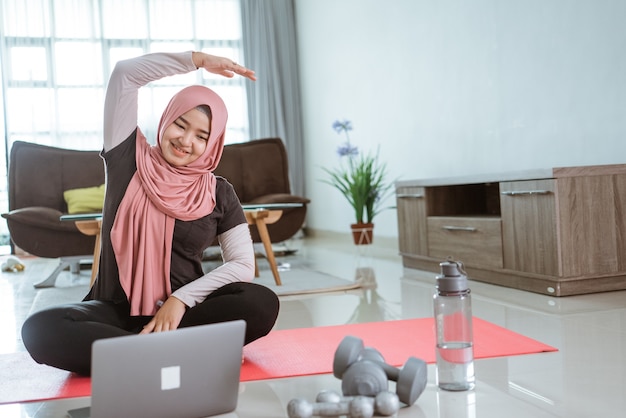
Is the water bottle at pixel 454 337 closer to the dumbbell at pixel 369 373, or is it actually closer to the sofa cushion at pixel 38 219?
the dumbbell at pixel 369 373

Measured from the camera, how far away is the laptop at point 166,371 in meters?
1.38

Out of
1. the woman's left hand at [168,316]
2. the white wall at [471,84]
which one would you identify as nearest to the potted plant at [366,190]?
the white wall at [471,84]

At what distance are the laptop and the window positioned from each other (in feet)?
20.6

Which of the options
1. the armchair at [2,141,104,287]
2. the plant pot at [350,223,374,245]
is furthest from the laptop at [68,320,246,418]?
the plant pot at [350,223,374,245]

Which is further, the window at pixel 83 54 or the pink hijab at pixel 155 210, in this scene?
the window at pixel 83 54

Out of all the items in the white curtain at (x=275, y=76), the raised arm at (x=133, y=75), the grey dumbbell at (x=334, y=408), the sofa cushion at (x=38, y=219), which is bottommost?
the grey dumbbell at (x=334, y=408)

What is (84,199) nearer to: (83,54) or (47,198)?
(47,198)

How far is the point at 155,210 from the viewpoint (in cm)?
199

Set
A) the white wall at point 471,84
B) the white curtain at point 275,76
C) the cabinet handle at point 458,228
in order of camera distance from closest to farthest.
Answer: the white wall at point 471,84
the cabinet handle at point 458,228
the white curtain at point 275,76

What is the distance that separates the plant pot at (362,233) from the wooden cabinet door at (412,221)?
111 cm

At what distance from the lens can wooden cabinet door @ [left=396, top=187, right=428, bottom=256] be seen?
431 cm

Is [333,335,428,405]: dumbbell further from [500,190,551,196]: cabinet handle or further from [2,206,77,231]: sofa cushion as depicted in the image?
[2,206,77,231]: sofa cushion

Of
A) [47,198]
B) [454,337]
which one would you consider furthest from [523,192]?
[47,198]

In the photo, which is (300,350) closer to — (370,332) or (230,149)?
(370,332)
